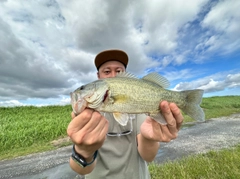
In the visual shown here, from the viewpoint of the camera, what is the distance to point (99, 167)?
105 inches

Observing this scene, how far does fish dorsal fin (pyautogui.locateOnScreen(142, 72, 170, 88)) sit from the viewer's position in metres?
2.39

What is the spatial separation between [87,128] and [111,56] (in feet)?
6.11

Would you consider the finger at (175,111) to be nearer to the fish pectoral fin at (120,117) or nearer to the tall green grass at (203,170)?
the fish pectoral fin at (120,117)

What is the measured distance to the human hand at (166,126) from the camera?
2.11 meters

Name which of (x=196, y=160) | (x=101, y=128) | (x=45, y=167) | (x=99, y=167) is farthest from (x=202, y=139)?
(x=101, y=128)

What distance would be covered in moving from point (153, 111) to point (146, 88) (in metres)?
0.29

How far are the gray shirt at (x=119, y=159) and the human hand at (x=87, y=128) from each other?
76 cm

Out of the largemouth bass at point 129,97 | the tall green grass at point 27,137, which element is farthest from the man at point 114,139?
the tall green grass at point 27,137

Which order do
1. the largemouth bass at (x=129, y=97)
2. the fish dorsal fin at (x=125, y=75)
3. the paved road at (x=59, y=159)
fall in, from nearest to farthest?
1. the largemouth bass at (x=129, y=97)
2. the fish dorsal fin at (x=125, y=75)
3. the paved road at (x=59, y=159)

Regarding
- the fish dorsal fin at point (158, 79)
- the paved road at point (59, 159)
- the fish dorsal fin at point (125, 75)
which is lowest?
the paved road at point (59, 159)

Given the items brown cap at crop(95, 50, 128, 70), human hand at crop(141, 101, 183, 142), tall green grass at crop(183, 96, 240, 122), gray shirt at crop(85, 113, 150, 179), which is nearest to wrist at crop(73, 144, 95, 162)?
gray shirt at crop(85, 113, 150, 179)

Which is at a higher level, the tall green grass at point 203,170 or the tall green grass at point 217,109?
the tall green grass at point 217,109

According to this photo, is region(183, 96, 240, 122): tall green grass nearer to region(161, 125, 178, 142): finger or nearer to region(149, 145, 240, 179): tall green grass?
Answer: region(149, 145, 240, 179): tall green grass

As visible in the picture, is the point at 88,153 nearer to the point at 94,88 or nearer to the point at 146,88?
the point at 94,88
